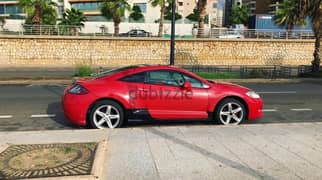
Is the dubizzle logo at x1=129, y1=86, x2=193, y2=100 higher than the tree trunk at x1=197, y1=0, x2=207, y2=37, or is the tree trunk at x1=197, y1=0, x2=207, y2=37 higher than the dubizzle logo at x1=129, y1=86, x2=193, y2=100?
the tree trunk at x1=197, y1=0, x2=207, y2=37

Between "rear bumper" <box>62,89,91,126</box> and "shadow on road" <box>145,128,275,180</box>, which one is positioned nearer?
"shadow on road" <box>145,128,275,180</box>

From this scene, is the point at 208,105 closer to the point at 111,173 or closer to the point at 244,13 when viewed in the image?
the point at 111,173

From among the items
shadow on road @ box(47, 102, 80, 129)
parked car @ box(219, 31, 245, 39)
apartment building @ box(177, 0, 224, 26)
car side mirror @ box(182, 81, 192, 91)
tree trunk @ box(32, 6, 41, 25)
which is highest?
apartment building @ box(177, 0, 224, 26)

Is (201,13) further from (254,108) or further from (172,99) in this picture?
(172,99)

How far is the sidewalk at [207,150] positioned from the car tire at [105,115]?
0.67 metres

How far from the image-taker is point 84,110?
734cm

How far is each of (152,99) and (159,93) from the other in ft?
0.65

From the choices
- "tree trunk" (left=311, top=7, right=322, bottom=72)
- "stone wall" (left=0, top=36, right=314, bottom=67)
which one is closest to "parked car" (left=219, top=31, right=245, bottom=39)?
"stone wall" (left=0, top=36, right=314, bottom=67)

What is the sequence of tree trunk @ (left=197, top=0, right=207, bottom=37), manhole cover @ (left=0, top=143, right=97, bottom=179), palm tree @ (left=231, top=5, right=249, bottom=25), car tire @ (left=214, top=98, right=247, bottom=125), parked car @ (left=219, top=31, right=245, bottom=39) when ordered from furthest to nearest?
palm tree @ (left=231, top=5, right=249, bottom=25) → parked car @ (left=219, top=31, right=245, bottom=39) → tree trunk @ (left=197, top=0, right=207, bottom=37) → car tire @ (left=214, top=98, right=247, bottom=125) → manhole cover @ (left=0, top=143, right=97, bottom=179)

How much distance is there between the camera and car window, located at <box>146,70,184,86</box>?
770 cm

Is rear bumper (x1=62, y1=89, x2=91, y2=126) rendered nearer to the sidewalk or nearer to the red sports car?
the red sports car

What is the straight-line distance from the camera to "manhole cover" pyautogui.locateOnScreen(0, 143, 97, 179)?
14.4ft

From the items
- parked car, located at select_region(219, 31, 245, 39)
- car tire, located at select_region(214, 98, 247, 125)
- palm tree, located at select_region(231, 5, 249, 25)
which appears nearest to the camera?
car tire, located at select_region(214, 98, 247, 125)

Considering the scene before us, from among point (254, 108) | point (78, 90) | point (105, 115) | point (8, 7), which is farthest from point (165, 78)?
point (8, 7)
